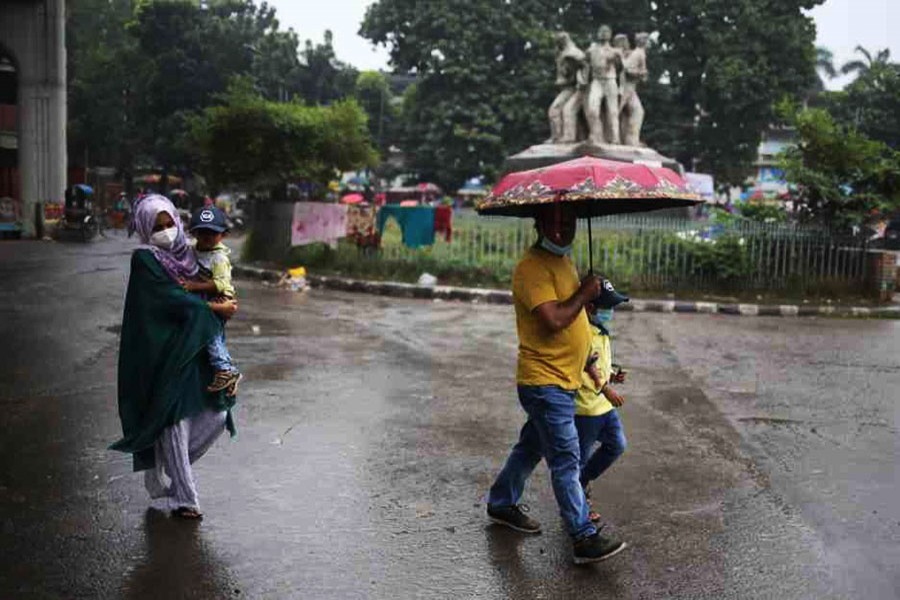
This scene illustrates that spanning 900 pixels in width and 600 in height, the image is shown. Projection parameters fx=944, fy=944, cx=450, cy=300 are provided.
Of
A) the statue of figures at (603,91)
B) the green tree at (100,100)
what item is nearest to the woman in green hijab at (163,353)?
the statue of figures at (603,91)

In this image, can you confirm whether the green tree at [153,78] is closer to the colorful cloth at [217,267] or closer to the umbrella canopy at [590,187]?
the colorful cloth at [217,267]

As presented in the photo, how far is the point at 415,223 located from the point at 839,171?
7.19 metres

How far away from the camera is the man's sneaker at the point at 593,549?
4121mm

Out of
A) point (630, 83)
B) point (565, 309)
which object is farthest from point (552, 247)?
point (630, 83)

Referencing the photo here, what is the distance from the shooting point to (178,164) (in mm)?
47188

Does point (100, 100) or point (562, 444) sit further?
point (100, 100)

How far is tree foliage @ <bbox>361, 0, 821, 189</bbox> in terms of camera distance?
3894cm

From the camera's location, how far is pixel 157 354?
14.9 feet

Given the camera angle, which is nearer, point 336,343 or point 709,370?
point 709,370

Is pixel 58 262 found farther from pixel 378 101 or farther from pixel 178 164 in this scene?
pixel 378 101

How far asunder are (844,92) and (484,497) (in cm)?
5101

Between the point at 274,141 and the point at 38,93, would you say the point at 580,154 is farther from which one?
the point at 38,93

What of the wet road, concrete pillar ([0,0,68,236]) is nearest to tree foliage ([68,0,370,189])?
concrete pillar ([0,0,68,236])

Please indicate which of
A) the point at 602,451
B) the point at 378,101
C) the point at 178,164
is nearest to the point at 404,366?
the point at 602,451
